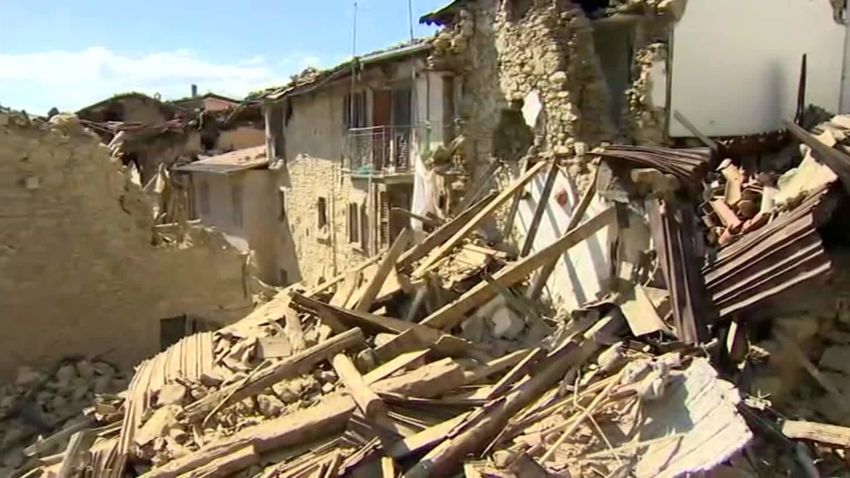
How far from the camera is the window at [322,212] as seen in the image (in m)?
20.1

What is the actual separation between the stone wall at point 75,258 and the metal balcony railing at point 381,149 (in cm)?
572

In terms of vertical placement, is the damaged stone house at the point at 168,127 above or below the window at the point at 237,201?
above

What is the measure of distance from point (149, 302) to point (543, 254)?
6.83 metres

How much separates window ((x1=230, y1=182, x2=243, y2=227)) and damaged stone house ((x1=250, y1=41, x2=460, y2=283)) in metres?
1.22

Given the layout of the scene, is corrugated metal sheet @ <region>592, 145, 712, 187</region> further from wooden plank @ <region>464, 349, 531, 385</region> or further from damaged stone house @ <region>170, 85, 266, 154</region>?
damaged stone house @ <region>170, 85, 266, 154</region>

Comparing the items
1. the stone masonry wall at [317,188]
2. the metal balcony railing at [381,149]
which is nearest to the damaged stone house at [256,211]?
the stone masonry wall at [317,188]

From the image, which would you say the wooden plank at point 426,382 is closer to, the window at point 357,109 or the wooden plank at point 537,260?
the wooden plank at point 537,260

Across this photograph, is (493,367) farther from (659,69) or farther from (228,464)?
(659,69)

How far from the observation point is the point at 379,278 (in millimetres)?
8117

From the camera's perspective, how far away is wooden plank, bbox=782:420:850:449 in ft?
17.8

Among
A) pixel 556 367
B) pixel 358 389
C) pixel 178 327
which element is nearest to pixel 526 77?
pixel 178 327

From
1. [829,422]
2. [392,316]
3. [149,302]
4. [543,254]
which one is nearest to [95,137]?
[149,302]

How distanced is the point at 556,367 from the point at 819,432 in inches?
75.9

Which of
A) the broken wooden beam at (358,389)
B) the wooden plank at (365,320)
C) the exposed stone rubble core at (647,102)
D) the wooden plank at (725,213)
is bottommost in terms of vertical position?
the broken wooden beam at (358,389)
